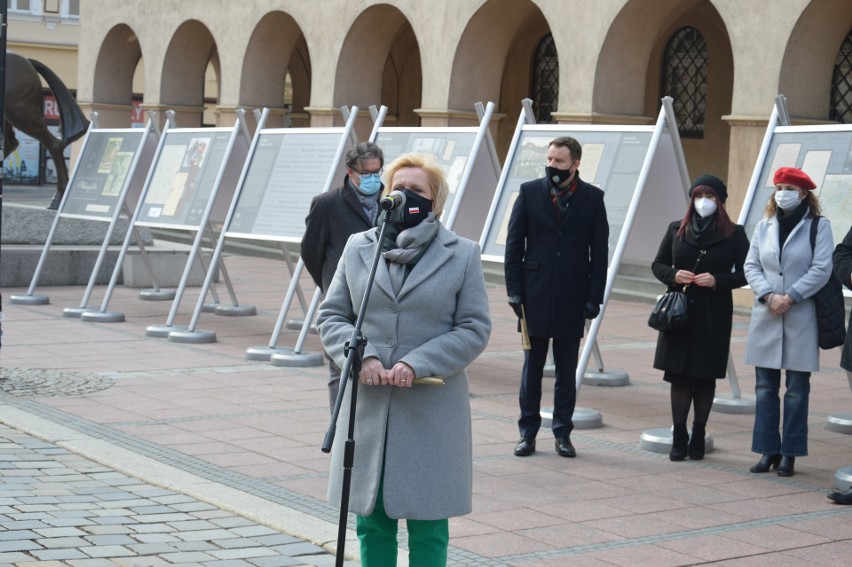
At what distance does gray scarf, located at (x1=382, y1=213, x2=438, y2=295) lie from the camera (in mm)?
4270

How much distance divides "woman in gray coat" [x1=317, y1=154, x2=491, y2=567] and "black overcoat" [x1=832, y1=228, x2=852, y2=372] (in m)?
3.27

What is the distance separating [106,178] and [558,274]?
836 cm

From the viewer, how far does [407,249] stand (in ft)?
14.1

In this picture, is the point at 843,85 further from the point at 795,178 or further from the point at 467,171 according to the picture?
the point at 795,178

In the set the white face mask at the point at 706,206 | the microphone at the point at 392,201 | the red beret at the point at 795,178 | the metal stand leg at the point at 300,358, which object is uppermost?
the red beret at the point at 795,178

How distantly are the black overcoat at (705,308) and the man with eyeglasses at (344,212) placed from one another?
1740 mm

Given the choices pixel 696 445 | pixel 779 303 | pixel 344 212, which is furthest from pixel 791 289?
pixel 344 212

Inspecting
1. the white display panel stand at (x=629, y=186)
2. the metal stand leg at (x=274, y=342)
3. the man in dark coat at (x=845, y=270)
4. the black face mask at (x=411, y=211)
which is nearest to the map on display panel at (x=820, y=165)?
the white display panel stand at (x=629, y=186)

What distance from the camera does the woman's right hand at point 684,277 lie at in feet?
25.2

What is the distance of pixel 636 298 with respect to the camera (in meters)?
17.2

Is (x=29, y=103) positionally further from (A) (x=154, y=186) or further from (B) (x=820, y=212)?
(B) (x=820, y=212)

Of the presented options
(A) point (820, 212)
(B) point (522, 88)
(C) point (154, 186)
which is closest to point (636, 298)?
(C) point (154, 186)

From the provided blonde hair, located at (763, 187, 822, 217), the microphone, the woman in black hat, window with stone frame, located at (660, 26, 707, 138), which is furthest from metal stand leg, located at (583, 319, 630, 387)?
window with stone frame, located at (660, 26, 707, 138)

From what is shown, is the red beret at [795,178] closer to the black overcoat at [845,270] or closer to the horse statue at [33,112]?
the black overcoat at [845,270]
